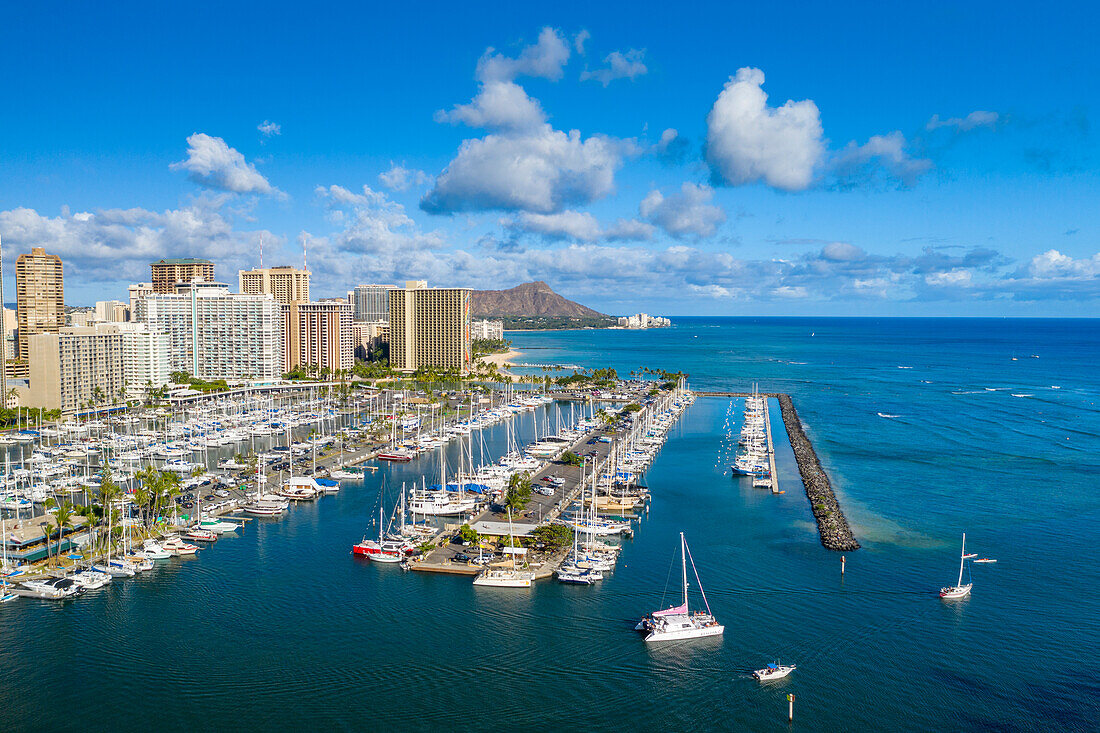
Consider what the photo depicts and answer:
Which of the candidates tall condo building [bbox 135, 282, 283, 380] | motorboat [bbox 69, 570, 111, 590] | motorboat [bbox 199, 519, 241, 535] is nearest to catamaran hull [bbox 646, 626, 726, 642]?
motorboat [bbox 69, 570, 111, 590]

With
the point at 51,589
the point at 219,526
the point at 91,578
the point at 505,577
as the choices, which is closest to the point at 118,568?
the point at 91,578

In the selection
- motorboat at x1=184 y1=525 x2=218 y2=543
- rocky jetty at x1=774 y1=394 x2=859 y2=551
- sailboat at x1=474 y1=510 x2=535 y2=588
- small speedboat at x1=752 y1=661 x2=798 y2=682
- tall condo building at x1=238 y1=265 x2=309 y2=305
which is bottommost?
small speedboat at x1=752 y1=661 x2=798 y2=682

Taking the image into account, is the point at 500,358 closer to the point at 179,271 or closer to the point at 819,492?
the point at 179,271

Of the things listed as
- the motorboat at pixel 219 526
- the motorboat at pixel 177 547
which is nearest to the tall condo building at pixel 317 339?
the motorboat at pixel 219 526

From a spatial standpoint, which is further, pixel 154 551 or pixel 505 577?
pixel 154 551

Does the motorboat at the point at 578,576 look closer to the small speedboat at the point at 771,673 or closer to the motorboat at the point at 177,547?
the small speedboat at the point at 771,673

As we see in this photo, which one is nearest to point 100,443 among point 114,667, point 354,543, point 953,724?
point 354,543

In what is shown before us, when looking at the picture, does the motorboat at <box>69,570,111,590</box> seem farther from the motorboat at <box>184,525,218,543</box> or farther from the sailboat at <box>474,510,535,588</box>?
the sailboat at <box>474,510,535,588</box>

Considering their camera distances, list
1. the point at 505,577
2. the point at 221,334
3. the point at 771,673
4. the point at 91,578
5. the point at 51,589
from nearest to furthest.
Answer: the point at 771,673 → the point at 51,589 → the point at 91,578 → the point at 505,577 → the point at 221,334
